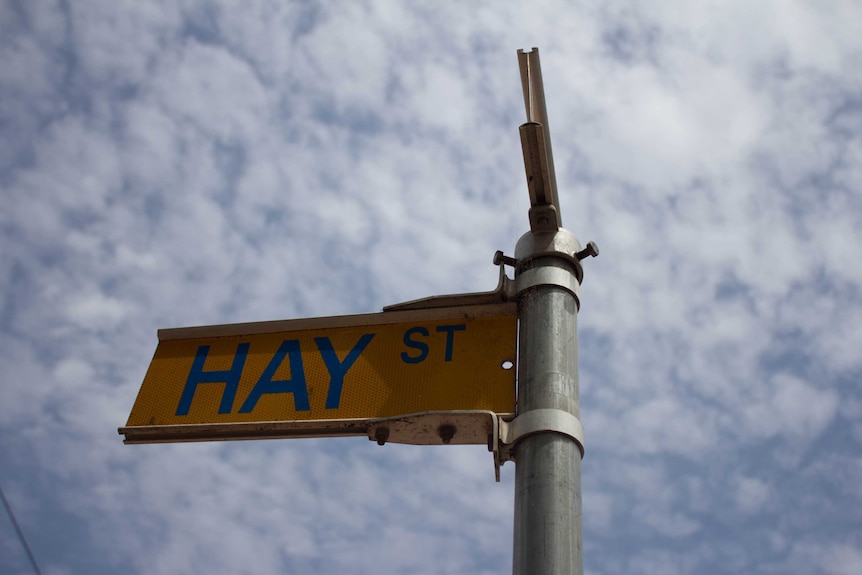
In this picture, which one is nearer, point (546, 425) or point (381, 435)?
point (546, 425)

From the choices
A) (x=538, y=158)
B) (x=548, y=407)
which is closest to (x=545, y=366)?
(x=548, y=407)

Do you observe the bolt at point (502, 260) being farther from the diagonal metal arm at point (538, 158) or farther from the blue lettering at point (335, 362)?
the blue lettering at point (335, 362)

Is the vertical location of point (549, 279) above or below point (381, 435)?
above

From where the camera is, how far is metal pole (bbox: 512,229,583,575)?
3.83 m

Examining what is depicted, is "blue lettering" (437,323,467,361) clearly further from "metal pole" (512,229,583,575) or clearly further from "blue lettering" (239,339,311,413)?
"blue lettering" (239,339,311,413)

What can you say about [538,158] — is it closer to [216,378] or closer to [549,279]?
[549,279]

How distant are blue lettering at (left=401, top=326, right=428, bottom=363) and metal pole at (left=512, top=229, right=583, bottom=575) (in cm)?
66

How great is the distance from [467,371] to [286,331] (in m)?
1.52

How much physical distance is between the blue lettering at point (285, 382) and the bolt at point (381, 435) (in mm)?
535

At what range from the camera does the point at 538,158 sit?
4.91m

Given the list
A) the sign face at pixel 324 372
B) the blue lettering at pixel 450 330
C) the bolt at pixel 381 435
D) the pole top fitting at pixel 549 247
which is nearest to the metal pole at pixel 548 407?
the pole top fitting at pixel 549 247

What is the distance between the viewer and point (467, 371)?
493cm

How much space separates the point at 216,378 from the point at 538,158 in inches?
104

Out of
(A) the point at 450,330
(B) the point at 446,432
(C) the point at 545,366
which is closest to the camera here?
(C) the point at 545,366
